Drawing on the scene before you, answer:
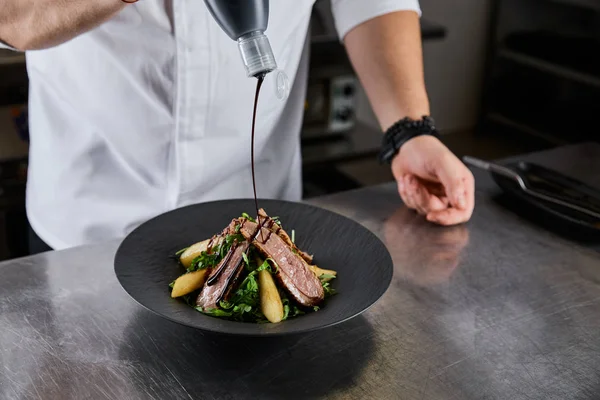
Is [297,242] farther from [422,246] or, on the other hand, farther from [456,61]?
[456,61]

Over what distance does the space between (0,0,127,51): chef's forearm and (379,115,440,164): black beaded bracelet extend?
2.02 ft

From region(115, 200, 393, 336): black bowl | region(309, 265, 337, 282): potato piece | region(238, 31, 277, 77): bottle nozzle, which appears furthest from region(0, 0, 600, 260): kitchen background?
region(238, 31, 277, 77): bottle nozzle

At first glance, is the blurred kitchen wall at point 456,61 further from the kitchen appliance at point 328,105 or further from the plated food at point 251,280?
the plated food at point 251,280

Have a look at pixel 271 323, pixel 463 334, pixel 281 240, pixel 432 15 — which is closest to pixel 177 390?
pixel 271 323

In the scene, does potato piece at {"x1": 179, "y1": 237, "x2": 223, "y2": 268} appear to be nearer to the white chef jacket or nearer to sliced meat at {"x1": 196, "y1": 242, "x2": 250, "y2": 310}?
sliced meat at {"x1": 196, "y1": 242, "x2": 250, "y2": 310}

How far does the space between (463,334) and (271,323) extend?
0.92ft

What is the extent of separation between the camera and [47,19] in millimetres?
1097

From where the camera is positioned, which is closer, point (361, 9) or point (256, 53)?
point (256, 53)

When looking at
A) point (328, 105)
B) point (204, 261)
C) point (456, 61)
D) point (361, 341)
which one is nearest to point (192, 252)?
point (204, 261)

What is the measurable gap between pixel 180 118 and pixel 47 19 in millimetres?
306

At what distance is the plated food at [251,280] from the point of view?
0.98 metres

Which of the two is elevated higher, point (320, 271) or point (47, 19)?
point (47, 19)

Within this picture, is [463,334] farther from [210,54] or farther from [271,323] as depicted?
[210,54]

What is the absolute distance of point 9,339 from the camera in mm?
993
